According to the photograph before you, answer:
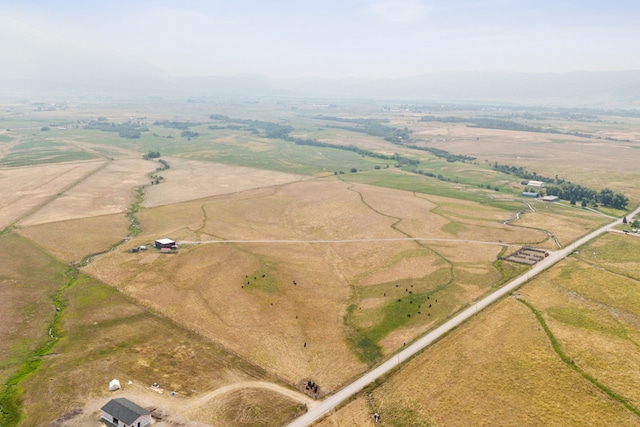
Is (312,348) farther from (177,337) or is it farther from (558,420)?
(558,420)

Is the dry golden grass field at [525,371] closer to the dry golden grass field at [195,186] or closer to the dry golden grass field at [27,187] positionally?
the dry golden grass field at [195,186]

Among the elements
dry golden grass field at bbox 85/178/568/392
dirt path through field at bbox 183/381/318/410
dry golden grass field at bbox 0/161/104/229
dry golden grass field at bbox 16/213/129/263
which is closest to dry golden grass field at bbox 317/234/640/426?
dirt path through field at bbox 183/381/318/410

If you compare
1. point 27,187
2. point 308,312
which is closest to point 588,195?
point 308,312

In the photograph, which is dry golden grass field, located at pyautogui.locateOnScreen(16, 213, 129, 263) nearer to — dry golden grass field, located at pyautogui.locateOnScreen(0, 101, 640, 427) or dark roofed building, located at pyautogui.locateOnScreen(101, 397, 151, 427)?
dry golden grass field, located at pyautogui.locateOnScreen(0, 101, 640, 427)

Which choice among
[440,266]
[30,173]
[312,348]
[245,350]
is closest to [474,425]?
[312,348]

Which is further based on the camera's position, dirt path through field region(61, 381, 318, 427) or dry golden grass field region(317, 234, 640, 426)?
dry golden grass field region(317, 234, 640, 426)

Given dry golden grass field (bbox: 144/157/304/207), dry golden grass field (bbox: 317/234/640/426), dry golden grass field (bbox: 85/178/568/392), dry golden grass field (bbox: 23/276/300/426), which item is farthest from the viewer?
dry golden grass field (bbox: 144/157/304/207)
